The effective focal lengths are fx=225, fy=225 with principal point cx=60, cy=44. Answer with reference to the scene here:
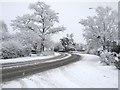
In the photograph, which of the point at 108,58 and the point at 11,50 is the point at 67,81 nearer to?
the point at 108,58

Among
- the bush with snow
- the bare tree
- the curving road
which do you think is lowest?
the curving road

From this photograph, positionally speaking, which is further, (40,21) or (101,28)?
(40,21)

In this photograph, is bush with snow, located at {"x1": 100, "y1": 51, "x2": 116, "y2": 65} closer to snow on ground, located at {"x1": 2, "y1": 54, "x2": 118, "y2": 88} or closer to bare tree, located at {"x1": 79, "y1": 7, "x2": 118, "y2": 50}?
snow on ground, located at {"x1": 2, "y1": 54, "x2": 118, "y2": 88}

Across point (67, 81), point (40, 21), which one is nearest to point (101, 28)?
point (40, 21)

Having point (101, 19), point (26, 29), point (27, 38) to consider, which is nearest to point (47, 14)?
point (26, 29)

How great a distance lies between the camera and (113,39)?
38.1 meters

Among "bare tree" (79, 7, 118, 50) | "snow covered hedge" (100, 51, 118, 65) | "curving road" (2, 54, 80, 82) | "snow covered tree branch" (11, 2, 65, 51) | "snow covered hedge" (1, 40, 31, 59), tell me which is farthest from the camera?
"snow covered tree branch" (11, 2, 65, 51)

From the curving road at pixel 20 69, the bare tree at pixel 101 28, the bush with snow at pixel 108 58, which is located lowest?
the curving road at pixel 20 69

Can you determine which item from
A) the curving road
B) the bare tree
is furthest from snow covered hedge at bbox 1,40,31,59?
the bare tree

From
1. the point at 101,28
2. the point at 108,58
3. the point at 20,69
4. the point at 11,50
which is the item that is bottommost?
the point at 20,69

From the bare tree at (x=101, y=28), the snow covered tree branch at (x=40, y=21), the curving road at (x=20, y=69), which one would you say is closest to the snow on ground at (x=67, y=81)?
the curving road at (x=20, y=69)

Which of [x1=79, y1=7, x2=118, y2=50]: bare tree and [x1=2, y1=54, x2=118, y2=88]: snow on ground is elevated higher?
[x1=79, y1=7, x2=118, y2=50]: bare tree

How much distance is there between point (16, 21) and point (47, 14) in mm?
7012

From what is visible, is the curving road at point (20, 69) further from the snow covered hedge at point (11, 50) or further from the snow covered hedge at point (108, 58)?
the snow covered hedge at point (11, 50)
